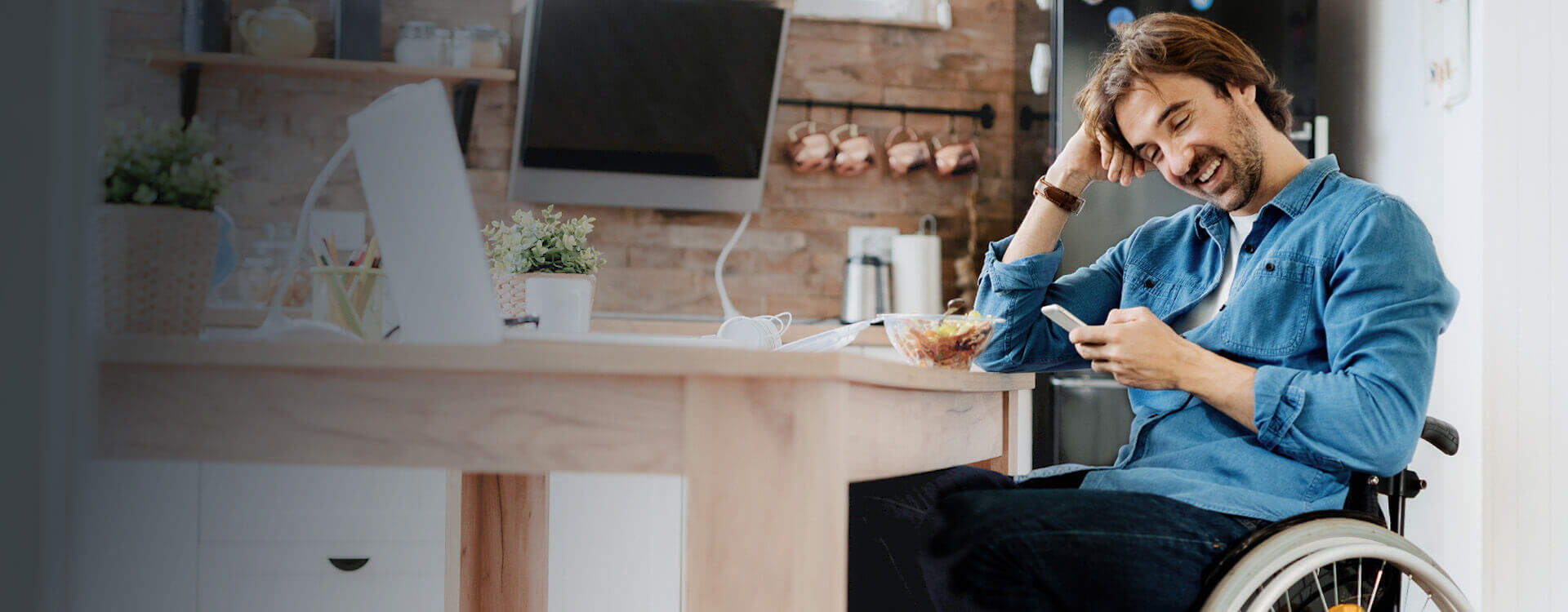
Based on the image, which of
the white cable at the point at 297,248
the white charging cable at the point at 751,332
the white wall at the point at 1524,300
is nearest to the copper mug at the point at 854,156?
the white wall at the point at 1524,300

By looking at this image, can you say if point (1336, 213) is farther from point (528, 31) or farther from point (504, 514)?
point (528, 31)

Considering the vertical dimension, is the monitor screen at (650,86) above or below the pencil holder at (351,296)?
above

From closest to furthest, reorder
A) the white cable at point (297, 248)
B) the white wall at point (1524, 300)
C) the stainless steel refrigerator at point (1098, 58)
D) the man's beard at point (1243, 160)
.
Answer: the white cable at point (297, 248) < the man's beard at point (1243, 160) < the white wall at point (1524, 300) < the stainless steel refrigerator at point (1098, 58)

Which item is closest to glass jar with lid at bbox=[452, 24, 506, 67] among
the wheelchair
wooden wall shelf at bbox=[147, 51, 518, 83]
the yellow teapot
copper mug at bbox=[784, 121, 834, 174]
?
wooden wall shelf at bbox=[147, 51, 518, 83]

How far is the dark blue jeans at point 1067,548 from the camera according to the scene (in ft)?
3.46

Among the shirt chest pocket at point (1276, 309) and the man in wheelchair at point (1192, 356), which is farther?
the shirt chest pocket at point (1276, 309)

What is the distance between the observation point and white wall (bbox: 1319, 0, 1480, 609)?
7.32 ft

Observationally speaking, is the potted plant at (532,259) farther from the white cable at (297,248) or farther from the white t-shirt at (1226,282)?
the white t-shirt at (1226,282)

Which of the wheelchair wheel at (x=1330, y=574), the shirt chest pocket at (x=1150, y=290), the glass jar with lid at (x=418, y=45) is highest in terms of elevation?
the glass jar with lid at (x=418, y=45)

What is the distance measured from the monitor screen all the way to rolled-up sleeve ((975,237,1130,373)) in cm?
149

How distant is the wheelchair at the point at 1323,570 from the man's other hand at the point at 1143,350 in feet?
0.75

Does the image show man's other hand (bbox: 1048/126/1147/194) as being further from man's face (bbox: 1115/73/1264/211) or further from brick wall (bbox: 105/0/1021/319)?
brick wall (bbox: 105/0/1021/319)

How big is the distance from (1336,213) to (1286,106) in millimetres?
304

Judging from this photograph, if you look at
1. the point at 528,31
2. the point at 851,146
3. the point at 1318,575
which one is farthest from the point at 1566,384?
the point at 528,31
